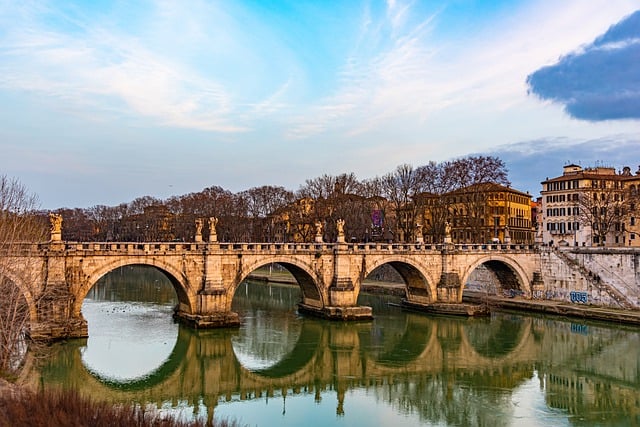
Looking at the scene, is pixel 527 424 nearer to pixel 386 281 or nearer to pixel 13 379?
pixel 13 379

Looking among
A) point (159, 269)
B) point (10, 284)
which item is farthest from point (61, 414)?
point (159, 269)

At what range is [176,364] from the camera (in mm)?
26000

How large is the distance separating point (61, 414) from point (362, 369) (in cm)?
1595

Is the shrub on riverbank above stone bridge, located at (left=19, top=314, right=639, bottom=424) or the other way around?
above

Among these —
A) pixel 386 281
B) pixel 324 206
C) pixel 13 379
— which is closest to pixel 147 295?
pixel 324 206

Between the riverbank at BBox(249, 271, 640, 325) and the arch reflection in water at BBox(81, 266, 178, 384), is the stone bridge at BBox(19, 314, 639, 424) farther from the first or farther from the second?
the riverbank at BBox(249, 271, 640, 325)

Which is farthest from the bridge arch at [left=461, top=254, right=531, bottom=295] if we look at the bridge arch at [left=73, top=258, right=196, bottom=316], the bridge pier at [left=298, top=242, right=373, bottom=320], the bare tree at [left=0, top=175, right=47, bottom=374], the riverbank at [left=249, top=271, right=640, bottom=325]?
the bare tree at [left=0, top=175, right=47, bottom=374]

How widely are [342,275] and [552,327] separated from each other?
42.4 feet

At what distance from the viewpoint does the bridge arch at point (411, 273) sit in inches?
1470

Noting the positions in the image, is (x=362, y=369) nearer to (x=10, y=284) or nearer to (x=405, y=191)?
(x=10, y=284)

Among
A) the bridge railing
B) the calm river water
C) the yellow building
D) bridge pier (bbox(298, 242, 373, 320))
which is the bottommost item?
the calm river water

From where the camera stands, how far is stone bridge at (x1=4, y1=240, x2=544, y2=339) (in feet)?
88.9

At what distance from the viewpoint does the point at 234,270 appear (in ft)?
108

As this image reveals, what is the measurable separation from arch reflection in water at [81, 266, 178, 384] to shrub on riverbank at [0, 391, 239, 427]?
10.6 meters
